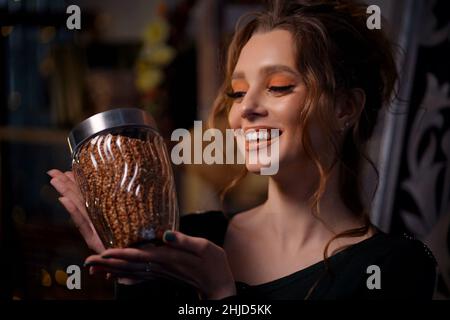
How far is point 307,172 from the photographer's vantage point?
1.94ft

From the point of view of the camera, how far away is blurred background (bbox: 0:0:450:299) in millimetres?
761

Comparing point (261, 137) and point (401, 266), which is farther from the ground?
point (261, 137)

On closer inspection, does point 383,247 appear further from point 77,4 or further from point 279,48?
point 77,4

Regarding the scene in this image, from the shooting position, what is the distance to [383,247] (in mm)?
596

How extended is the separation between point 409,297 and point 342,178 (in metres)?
0.13

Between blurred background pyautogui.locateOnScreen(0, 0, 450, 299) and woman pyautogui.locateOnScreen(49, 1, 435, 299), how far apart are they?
0.05 m

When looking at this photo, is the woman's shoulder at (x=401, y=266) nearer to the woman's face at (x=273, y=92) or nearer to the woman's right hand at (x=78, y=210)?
the woman's face at (x=273, y=92)

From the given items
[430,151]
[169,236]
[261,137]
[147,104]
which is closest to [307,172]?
[261,137]

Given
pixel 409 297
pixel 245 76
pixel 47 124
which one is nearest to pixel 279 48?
pixel 245 76

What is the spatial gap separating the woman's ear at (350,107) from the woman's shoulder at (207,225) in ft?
0.56

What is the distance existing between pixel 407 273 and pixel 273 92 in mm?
221

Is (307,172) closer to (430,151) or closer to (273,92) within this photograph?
(273,92)

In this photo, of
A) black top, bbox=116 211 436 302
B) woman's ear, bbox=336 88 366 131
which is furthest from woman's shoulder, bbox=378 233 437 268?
woman's ear, bbox=336 88 366 131
